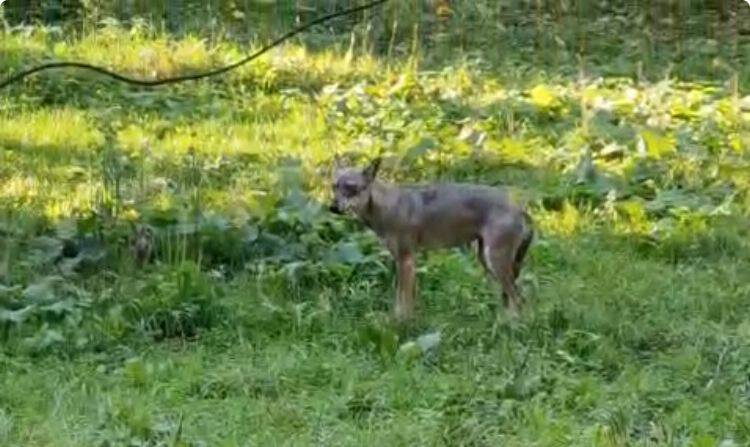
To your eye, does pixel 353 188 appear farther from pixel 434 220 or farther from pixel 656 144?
pixel 656 144

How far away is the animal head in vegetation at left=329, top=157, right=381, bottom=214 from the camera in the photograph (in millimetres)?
8180

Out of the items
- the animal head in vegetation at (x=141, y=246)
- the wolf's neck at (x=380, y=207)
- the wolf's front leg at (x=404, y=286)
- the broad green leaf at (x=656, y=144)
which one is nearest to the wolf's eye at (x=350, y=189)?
the wolf's neck at (x=380, y=207)

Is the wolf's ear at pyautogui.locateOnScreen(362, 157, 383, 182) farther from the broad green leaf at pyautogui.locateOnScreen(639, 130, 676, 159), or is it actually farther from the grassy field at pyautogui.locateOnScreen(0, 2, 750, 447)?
the broad green leaf at pyautogui.locateOnScreen(639, 130, 676, 159)

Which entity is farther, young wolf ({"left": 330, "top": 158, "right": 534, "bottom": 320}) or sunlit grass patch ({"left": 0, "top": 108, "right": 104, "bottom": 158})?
sunlit grass patch ({"left": 0, "top": 108, "right": 104, "bottom": 158})

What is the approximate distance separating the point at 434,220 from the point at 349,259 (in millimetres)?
575

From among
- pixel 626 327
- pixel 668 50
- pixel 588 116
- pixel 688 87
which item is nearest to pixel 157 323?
pixel 626 327

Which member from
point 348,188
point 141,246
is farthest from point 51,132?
point 348,188

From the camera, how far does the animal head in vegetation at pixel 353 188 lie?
8180mm

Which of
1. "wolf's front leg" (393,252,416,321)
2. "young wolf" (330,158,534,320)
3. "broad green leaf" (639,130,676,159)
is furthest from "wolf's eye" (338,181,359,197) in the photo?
"broad green leaf" (639,130,676,159)

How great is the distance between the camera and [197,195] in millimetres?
9719

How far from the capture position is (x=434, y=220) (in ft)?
27.0

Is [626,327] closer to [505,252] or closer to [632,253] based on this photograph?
[505,252]

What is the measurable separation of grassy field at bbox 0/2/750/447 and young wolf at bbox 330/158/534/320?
0.59ft

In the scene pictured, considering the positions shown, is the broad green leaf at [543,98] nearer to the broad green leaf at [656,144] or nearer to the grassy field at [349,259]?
the grassy field at [349,259]
